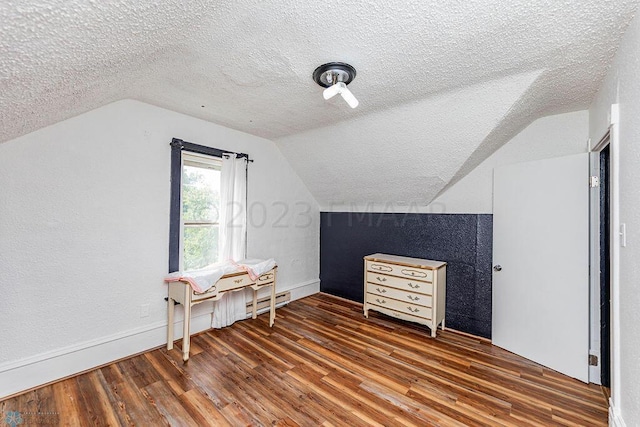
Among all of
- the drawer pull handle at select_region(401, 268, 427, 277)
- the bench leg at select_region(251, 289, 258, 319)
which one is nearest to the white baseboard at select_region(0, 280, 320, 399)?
the bench leg at select_region(251, 289, 258, 319)

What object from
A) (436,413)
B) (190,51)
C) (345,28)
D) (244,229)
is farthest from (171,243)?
(436,413)

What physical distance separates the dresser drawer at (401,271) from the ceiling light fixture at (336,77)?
203 centimetres

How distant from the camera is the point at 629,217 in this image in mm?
1438

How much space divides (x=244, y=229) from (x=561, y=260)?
10.4ft

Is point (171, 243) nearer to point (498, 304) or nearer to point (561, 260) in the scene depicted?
point (498, 304)

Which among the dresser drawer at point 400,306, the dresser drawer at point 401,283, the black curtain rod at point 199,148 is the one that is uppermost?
the black curtain rod at point 199,148

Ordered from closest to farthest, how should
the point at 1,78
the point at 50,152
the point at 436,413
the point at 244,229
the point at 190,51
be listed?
the point at 1,78 < the point at 190,51 < the point at 436,413 < the point at 50,152 < the point at 244,229

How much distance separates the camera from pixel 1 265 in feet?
6.37

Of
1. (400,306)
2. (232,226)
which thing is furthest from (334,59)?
(400,306)

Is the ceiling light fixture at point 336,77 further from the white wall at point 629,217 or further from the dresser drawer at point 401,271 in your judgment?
the dresser drawer at point 401,271

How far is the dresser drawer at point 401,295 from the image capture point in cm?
302

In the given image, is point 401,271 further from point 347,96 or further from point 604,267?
point 347,96

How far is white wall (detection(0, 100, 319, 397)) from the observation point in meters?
1.99

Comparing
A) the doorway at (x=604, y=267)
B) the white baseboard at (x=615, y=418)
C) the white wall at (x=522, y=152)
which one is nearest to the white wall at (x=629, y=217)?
the white baseboard at (x=615, y=418)
